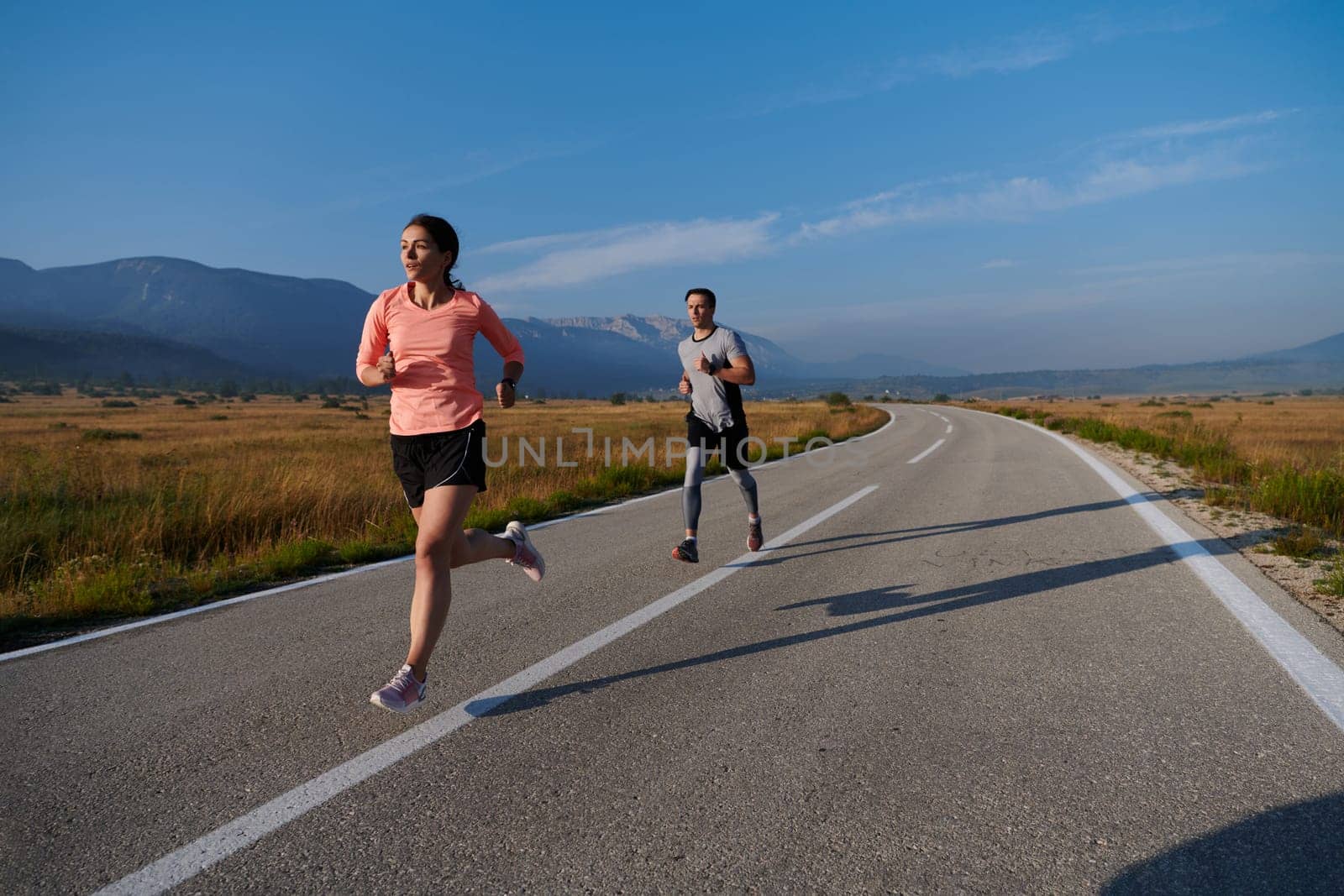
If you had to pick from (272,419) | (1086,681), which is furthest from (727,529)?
(272,419)

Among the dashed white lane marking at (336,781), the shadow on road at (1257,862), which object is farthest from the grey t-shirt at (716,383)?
the shadow on road at (1257,862)

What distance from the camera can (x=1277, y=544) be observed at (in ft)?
19.2

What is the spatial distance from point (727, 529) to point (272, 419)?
46.4 metres

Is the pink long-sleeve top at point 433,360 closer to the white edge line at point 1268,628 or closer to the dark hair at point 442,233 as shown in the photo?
the dark hair at point 442,233

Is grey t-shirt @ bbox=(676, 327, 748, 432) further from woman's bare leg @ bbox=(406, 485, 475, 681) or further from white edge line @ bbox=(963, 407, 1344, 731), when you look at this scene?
white edge line @ bbox=(963, 407, 1344, 731)

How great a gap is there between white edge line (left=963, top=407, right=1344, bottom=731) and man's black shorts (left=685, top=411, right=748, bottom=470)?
126 inches

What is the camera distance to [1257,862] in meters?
1.99

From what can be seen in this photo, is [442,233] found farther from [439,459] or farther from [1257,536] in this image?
[1257,536]

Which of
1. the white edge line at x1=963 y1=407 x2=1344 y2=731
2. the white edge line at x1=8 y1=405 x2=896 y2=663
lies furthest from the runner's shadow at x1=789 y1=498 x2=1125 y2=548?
the white edge line at x1=8 y1=405 x2=896 y2=663

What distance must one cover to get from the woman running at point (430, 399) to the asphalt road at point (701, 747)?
0.45 m

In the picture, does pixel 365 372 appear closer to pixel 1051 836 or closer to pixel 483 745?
pixel 483 745

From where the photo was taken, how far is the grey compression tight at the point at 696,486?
5867 millimetres

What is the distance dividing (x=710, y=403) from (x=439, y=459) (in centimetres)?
304

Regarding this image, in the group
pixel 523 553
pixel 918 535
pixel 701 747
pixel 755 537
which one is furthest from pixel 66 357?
pixel 701 747
